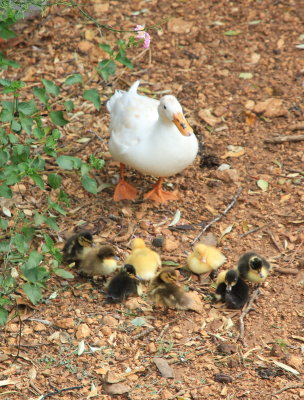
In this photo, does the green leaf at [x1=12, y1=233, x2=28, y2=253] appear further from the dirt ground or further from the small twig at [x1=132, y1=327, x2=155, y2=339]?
the small twig at [x1=132, y1=327, x2=155, y2=339]

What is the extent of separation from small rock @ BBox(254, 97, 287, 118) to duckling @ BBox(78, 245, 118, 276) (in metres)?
2.10

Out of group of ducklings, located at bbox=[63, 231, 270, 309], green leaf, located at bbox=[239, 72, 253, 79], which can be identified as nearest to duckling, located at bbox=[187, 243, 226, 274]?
group of ducklings, located at bbox=[63, 231, 270, 309]

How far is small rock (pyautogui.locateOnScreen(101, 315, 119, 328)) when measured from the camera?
426cm

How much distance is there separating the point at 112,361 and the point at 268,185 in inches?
79.9

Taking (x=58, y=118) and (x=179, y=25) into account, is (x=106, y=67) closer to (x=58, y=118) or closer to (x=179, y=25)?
(x=58, y=118)

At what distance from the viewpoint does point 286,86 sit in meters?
6.30

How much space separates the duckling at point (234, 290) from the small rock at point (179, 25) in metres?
3.23

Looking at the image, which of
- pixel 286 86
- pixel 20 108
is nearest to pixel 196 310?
pixel 20 108

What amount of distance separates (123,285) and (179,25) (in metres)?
3.38

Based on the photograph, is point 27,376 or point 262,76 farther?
point 262,76

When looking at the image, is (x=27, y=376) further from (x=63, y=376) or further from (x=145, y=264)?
(x=145, y=264)

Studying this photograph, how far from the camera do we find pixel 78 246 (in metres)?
4.68

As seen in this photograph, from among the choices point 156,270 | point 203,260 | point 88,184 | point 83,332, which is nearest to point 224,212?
point 203,260

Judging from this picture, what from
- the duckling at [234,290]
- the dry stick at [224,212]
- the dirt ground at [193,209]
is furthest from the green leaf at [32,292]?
the dry stick at [224,212]
